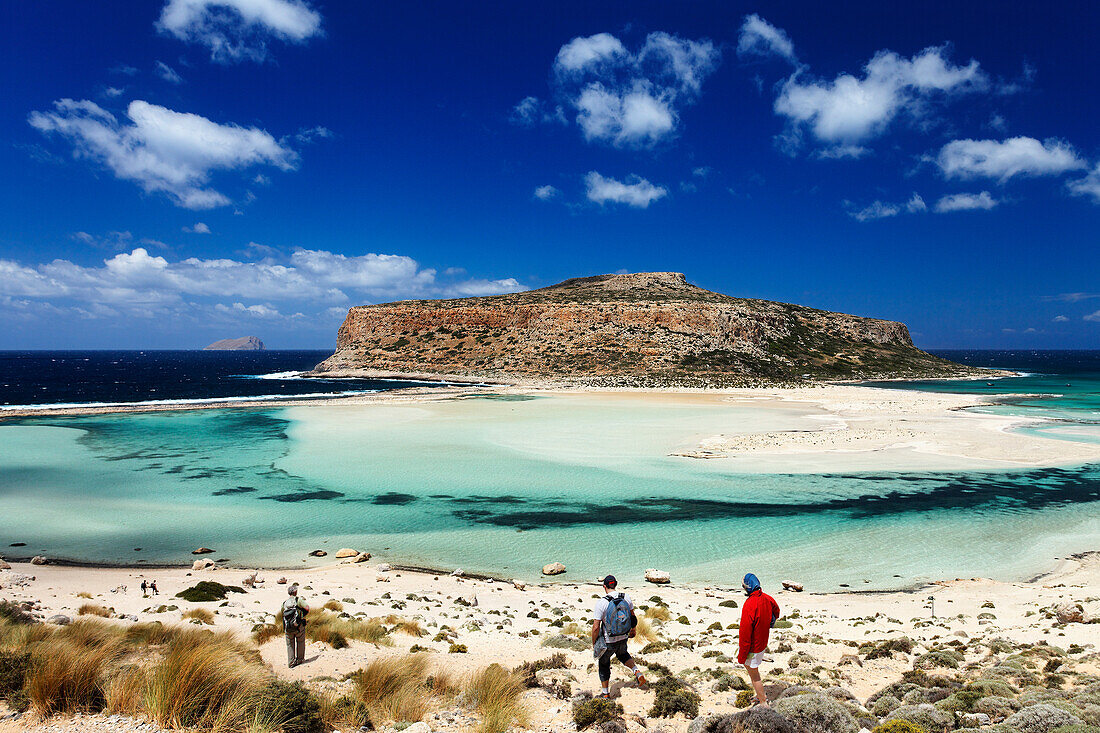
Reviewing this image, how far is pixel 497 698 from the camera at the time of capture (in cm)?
625

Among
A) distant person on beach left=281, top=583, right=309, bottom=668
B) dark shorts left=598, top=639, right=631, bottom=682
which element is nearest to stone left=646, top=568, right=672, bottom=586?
dark shorts left=598, top=639, right=631, bottom=682

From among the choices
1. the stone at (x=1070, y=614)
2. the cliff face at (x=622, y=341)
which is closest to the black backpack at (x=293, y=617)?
the stone at (x=1070, y=614)

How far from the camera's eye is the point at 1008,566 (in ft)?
44.1

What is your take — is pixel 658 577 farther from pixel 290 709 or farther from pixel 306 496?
pixel 306 496

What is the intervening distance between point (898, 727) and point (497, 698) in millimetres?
3995

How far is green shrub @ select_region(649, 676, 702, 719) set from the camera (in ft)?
20.3

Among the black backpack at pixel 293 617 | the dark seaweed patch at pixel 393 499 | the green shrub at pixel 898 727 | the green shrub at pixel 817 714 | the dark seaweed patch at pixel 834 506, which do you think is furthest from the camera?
the dark seaweed patch at pixel 393 499

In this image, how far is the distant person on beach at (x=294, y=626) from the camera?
7309 millimetres

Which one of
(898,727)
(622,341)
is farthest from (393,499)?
(622,341)

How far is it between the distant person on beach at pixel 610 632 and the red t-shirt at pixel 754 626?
122 centimetres

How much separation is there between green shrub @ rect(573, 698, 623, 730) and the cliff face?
202 feet

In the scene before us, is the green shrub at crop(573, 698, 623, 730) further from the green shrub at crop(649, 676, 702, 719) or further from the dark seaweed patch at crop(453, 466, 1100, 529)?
the dark seaweed patch at crop(453, 466, 1100, 529)

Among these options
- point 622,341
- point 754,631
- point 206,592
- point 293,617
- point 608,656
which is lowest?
point 206,592

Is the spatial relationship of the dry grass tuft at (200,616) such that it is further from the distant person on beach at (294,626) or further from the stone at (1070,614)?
the stone at (1070,614)
